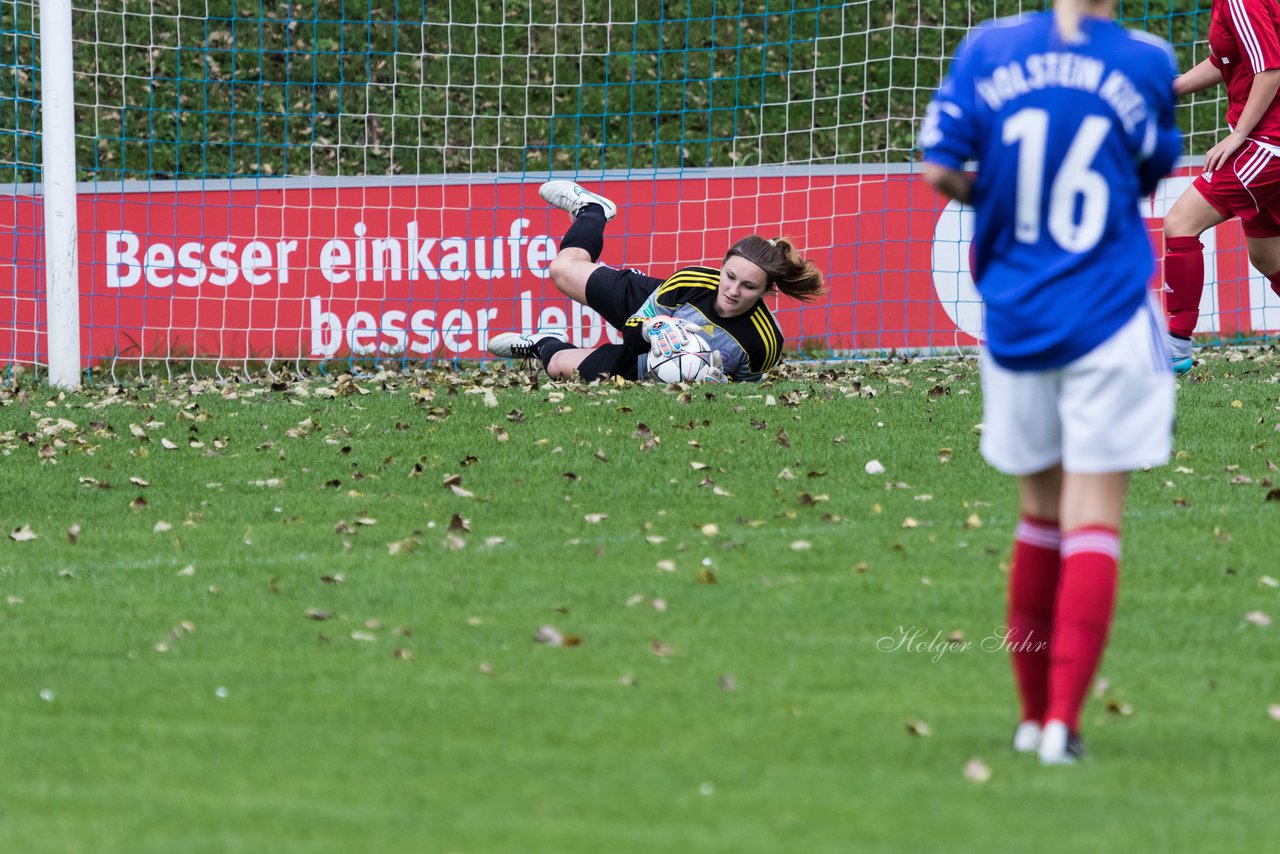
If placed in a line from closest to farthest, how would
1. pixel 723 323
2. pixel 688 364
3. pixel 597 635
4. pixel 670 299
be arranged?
1. pixel 597 635
2. pixel 688 364
3. pixel 723 323
4. pixel 670 299

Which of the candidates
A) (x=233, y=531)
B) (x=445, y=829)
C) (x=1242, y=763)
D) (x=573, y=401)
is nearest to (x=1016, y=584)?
Answer: (x=1242, y=763)

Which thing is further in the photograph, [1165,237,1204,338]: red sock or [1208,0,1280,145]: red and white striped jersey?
[1165,237,1204,338]: red sock

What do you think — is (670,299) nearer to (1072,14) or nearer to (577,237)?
(577,237)

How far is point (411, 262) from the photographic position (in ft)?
41.4


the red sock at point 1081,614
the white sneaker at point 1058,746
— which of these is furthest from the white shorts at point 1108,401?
the white sneaker at point 1058,746

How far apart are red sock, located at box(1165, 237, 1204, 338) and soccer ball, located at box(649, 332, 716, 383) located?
259cm

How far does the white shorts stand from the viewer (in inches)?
136

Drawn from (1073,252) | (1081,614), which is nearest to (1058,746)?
(1081,614)

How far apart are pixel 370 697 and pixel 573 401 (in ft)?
16.0

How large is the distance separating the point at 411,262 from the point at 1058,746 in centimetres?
966

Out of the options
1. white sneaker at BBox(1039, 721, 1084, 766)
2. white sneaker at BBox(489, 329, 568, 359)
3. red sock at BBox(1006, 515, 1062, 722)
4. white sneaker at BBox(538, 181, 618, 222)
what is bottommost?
white sneaker at BBox(489, 329, 568, 359)

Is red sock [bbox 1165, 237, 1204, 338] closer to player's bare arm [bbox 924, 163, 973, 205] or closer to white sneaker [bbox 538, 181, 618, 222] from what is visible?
white sneaker [bbox 538, 181, 618, 222]

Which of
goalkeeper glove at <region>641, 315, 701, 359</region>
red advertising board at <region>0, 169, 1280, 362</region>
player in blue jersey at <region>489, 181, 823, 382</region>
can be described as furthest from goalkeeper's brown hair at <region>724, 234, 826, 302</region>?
red advertising board at <region>0, 169, 1280, 362</region>

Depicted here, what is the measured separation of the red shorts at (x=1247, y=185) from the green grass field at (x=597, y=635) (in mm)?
966
